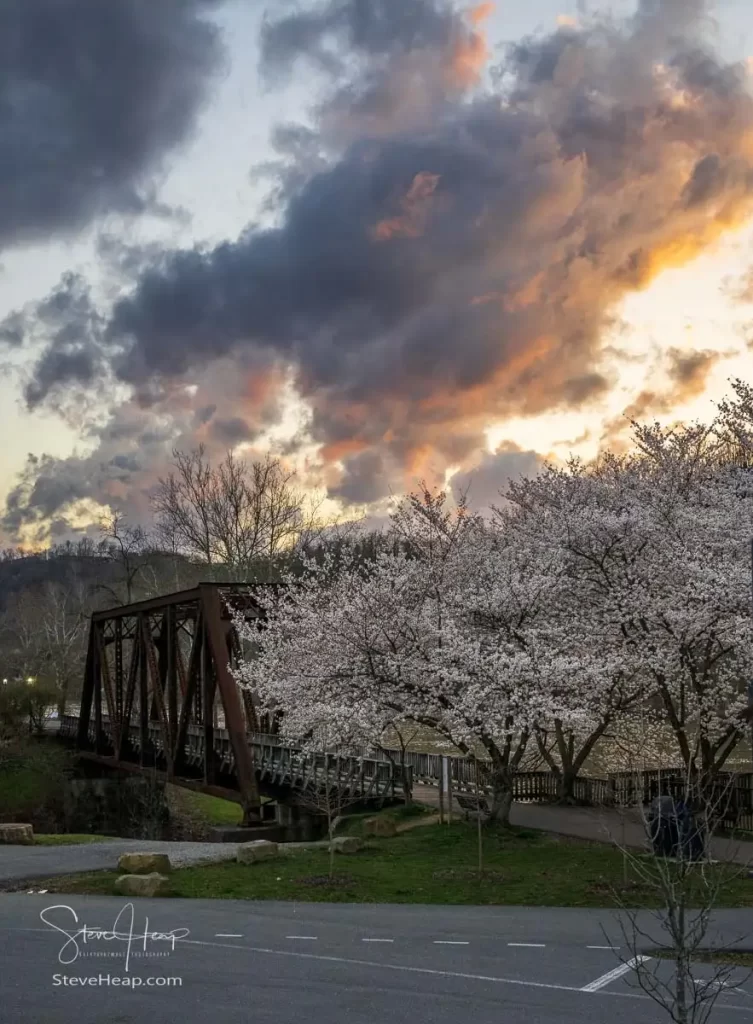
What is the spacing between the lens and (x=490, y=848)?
67.9 feet

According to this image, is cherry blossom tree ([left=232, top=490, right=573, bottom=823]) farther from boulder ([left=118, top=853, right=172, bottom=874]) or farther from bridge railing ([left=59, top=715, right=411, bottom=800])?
Answer: boulder ([left=118, top=853, right=172, bottom=874])

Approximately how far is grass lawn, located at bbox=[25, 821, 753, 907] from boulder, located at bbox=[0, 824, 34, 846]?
640 centimetres

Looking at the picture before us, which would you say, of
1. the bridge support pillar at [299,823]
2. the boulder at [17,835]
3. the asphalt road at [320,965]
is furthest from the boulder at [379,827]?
the bridge support pillar at [299,823]

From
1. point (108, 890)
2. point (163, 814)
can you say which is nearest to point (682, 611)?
point (108, 890)

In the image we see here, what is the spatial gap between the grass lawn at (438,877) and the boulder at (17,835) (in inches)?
252

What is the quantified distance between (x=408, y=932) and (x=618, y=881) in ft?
16.0

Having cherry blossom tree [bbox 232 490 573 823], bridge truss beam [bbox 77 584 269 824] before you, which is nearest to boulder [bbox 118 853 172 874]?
cherry blossom tree [bbox 232 490 573 823]

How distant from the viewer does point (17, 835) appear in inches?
938

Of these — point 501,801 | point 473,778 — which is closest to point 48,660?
point 473,778

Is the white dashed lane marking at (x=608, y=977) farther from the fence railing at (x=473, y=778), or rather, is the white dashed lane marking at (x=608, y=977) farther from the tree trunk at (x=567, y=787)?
the tree trunk at (x=567, y=787)

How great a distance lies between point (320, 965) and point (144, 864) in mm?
7516

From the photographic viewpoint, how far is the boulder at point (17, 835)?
23750 mm

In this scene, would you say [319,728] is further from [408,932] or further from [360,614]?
[408,932]

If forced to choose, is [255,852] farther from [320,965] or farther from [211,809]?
[211,809]
